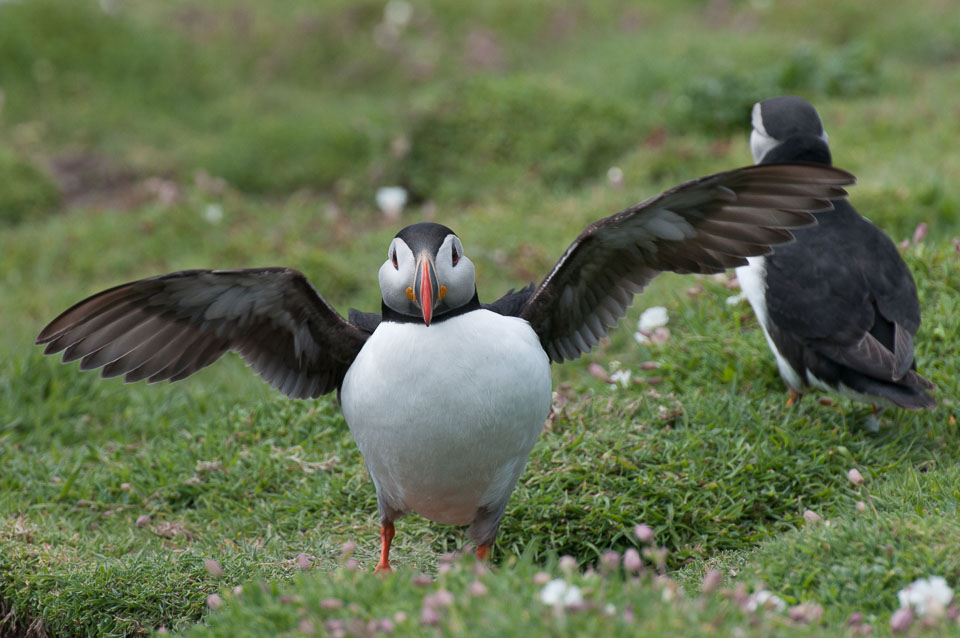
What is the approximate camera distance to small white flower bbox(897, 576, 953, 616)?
2.84m

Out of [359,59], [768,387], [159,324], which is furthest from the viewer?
[359,59]

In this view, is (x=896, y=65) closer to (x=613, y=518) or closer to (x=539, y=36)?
(x=539, y=36)

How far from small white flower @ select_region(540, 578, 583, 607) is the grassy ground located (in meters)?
0.03

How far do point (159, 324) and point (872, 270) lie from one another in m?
2.83

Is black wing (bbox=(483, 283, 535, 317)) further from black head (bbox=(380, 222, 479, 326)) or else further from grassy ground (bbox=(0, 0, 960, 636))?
grassy ground (bbox=(0, 0, 960, 636))

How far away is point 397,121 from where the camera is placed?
955cm

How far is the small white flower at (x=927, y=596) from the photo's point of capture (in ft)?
9.32

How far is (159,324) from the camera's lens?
3939mm

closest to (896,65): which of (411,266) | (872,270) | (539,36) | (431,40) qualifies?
(539,36)

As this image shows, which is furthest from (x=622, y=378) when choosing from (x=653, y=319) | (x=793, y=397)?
(x=793, y=397)

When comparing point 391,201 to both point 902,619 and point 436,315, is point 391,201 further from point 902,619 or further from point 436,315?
point 902,619


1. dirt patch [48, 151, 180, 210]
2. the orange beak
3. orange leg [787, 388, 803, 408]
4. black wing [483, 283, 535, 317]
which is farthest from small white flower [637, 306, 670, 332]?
dirt patch [48, 151, 180, 210]

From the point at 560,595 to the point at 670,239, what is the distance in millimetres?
1526

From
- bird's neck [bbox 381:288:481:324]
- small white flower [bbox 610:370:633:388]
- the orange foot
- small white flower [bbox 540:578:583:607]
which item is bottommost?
the orange foot
